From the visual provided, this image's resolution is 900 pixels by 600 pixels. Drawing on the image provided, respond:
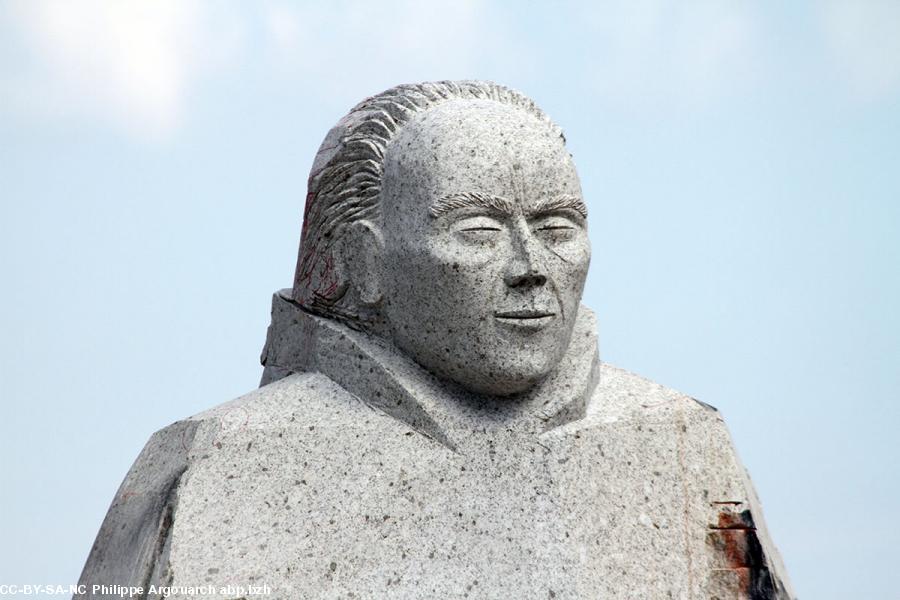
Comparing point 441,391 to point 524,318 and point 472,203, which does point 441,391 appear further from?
point 472,203

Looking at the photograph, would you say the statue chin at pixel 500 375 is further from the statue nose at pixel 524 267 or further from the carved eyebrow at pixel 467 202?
the carved eyebrow at pixel 467 202

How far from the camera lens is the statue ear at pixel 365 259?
21.0 ft

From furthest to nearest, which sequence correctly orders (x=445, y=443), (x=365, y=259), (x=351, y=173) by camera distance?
(x=351, y=173) < (x=365, y=259) < (x=445, y=443)

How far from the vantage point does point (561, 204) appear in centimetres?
629

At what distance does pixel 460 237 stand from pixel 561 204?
1.33ft

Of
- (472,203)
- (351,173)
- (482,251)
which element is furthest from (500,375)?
(351,173)

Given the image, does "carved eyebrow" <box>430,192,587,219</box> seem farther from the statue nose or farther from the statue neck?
the statue neck

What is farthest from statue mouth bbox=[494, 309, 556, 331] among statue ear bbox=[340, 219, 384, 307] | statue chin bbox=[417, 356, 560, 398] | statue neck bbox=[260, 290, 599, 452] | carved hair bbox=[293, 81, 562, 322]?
carved hair bbox=[293, 81, 562, 322]

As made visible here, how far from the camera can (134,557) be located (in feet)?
20.1

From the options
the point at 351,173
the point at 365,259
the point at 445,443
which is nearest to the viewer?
the point at 445,443

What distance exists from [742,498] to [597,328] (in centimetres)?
85

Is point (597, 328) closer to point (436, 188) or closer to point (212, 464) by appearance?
point (436, 188)

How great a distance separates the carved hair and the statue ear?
0.04 m

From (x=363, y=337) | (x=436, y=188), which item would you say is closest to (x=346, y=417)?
(x=363, y=337)
